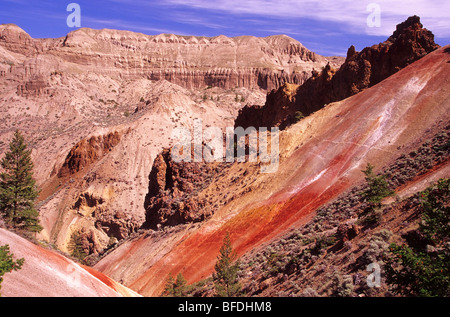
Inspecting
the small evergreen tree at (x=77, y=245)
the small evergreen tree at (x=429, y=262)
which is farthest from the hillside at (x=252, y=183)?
the small evergreen tree at (x=429, y=262)

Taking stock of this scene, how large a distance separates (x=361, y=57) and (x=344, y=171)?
17.6 m

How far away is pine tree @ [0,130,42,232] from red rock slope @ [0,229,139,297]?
1063 cm

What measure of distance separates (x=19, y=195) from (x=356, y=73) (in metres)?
34.1

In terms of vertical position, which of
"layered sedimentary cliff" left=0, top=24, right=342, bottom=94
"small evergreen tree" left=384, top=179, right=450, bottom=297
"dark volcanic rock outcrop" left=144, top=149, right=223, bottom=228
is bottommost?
"dark volcanic rock outcrop" left=144, top=149, right=223, bottom=228

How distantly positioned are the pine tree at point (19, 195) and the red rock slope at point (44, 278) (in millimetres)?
10630

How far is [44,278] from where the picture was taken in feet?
48.1

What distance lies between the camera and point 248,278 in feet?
64.1

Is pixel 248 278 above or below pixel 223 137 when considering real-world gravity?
below

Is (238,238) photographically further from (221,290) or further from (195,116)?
(195,116)

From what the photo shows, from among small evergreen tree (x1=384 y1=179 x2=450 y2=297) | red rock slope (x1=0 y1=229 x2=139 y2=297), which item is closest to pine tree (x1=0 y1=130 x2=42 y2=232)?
red rock slope (x1=0 y1=229 x2=139 y2=297)

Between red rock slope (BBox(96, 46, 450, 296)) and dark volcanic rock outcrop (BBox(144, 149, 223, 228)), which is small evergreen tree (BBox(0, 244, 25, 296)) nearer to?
red rock slope (BBox(96, 46, 450, 296))

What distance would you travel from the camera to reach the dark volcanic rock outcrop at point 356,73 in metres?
37.9

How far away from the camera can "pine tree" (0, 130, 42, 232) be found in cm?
2662
